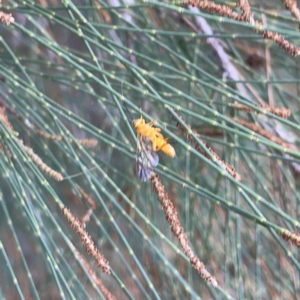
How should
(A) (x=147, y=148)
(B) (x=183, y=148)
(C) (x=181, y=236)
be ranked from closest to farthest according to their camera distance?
(C) (x=181, y=236) < (A) (x=147, y=148) < (B) (x=183, y=148)

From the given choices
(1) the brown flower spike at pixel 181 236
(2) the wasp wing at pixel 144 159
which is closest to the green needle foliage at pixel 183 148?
(2) the wasp wing at pixel 144 159

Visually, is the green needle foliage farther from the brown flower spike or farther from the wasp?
the brown flower spike

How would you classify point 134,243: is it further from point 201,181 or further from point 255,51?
point 255,51

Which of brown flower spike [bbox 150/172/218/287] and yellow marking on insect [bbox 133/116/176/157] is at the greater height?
yellow marking on insect [bbox 133/116/176/157]

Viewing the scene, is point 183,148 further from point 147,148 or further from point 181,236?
point 181,236

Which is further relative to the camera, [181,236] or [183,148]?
[183,148]

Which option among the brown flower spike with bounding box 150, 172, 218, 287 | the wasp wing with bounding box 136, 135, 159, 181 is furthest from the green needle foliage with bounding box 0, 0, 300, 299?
the brown flower spike with bounding box 150, 172, 218, 287

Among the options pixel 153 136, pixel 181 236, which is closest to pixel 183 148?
pixel 153 136

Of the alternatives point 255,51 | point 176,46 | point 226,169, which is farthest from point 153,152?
point 255,51
